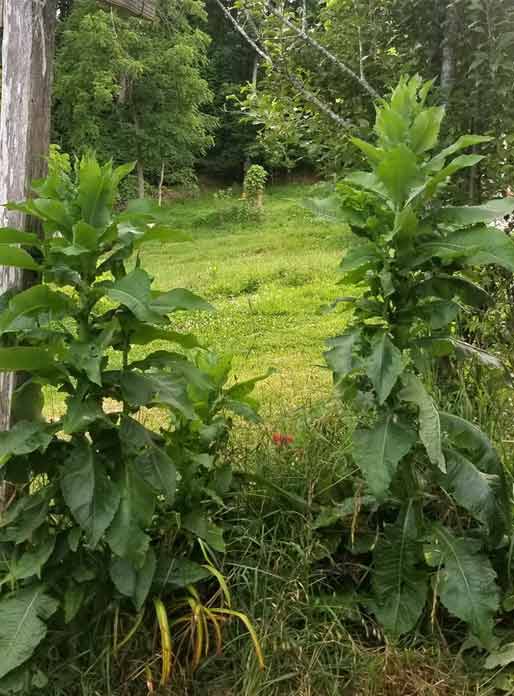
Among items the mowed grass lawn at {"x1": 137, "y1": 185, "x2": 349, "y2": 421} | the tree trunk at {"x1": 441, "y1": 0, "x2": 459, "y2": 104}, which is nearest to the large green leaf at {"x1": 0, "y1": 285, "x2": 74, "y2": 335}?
the mowed grass lawn at {"x1": 137, "y1": 185, "x2": 349, "y2": 421}

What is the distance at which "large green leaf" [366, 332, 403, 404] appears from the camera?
2.76 m

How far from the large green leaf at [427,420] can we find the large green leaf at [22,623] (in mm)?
1382

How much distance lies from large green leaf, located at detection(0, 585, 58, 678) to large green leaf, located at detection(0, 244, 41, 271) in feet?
3.65

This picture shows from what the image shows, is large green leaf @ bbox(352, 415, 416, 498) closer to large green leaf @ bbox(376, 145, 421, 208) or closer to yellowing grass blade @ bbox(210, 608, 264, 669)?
yellowing grass blade @ bbox(210, 608, 264, 669)

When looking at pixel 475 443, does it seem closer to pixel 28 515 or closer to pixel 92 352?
pixel 92 352

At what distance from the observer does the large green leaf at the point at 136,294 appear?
100 inches

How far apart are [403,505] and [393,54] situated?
3.15 meters

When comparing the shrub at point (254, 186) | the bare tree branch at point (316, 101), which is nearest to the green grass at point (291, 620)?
the bare tree branch at point (316, 101)

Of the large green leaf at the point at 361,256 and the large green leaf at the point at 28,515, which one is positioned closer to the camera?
the large green leaf at the point at 28,515

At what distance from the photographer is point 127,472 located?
8.89 feet

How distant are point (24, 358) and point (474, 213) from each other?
1.71 meters

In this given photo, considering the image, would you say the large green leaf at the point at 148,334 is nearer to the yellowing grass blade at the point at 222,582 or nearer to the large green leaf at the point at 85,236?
the large green leaf at the point at 85,236

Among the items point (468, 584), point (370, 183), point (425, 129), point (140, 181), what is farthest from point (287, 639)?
point (140, 181)

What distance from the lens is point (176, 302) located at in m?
2.74
